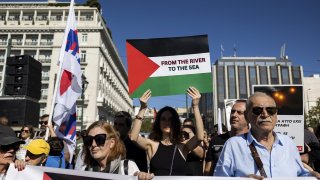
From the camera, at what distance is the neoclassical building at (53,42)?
51.8m

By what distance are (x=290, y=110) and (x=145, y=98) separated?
8.23ft

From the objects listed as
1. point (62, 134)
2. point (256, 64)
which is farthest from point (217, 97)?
point (62, 134)

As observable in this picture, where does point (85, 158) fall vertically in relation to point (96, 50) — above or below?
below

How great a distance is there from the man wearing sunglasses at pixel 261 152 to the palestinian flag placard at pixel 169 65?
1.47 m

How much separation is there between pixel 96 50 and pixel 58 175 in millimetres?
51917

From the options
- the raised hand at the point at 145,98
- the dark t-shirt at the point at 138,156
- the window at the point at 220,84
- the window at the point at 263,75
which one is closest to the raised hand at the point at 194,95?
the raised hand at the point at 145,98

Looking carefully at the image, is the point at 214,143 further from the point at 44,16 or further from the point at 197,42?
the point at 44,16

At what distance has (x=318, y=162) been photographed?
4.29 m

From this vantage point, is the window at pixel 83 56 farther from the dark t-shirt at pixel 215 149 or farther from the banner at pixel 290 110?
the dark t-shirt at pixel 215 149

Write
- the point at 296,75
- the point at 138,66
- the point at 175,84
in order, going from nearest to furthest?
the point at 175,84, the point at 138,66, the point at 296,75

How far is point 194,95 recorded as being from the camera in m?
3.63

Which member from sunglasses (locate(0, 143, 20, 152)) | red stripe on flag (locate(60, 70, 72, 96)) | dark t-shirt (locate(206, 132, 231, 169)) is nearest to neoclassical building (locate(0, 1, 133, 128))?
red stripe on flag (locate(60, 70, 72, 96))

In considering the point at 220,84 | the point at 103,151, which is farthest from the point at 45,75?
the point at 103,151

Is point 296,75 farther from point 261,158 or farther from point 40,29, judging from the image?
point 261,158
